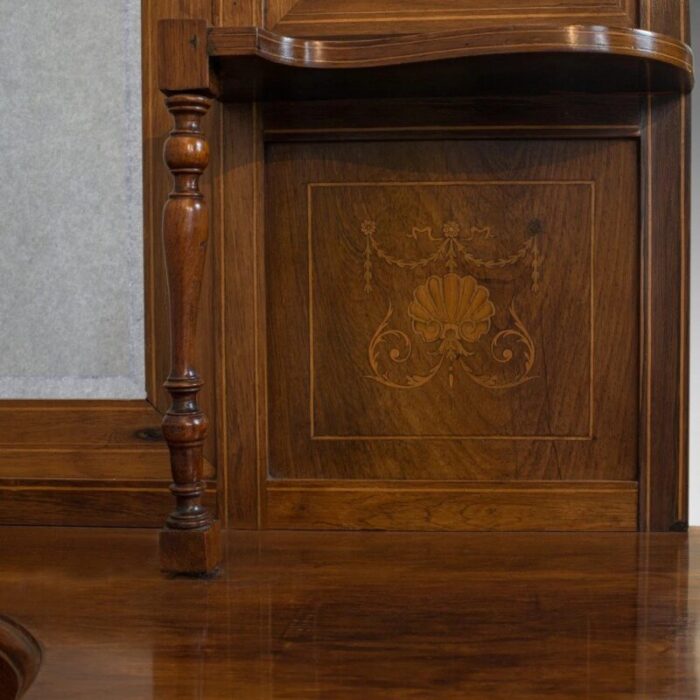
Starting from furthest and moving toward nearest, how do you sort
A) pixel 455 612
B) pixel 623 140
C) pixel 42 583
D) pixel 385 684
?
pixel 623 140
pixel 42 583
pixel 455 612
pixel 385 684

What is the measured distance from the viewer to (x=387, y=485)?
1.40 m

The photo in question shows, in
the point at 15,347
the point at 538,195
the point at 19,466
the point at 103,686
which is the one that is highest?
the point at 538,195

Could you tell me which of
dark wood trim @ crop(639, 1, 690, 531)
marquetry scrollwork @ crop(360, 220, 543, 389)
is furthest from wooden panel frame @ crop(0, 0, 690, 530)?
marquetry scrollwork @ crop(360, 220, 543, 389)

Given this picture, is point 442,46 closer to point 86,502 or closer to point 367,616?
point 367,616

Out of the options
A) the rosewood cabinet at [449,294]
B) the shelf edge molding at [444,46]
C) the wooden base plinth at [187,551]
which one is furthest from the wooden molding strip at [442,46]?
the wooden base plinth at [187,551]

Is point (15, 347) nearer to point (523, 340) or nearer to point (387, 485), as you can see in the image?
point (387, 485)

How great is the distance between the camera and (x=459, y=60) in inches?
44.9

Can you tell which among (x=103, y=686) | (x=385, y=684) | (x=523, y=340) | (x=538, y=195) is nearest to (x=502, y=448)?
(x=523, y=340)

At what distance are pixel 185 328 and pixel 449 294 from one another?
1.31ft

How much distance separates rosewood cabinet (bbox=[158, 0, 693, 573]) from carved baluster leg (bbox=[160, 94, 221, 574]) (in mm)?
217

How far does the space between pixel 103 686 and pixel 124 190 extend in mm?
763

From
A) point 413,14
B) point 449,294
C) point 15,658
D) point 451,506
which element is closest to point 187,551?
point 15,658

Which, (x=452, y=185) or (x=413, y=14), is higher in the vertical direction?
(x=413, y=14)

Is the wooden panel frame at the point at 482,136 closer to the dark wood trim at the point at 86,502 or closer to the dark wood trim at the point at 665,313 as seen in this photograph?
the dark wood trim at the point at 665,313
